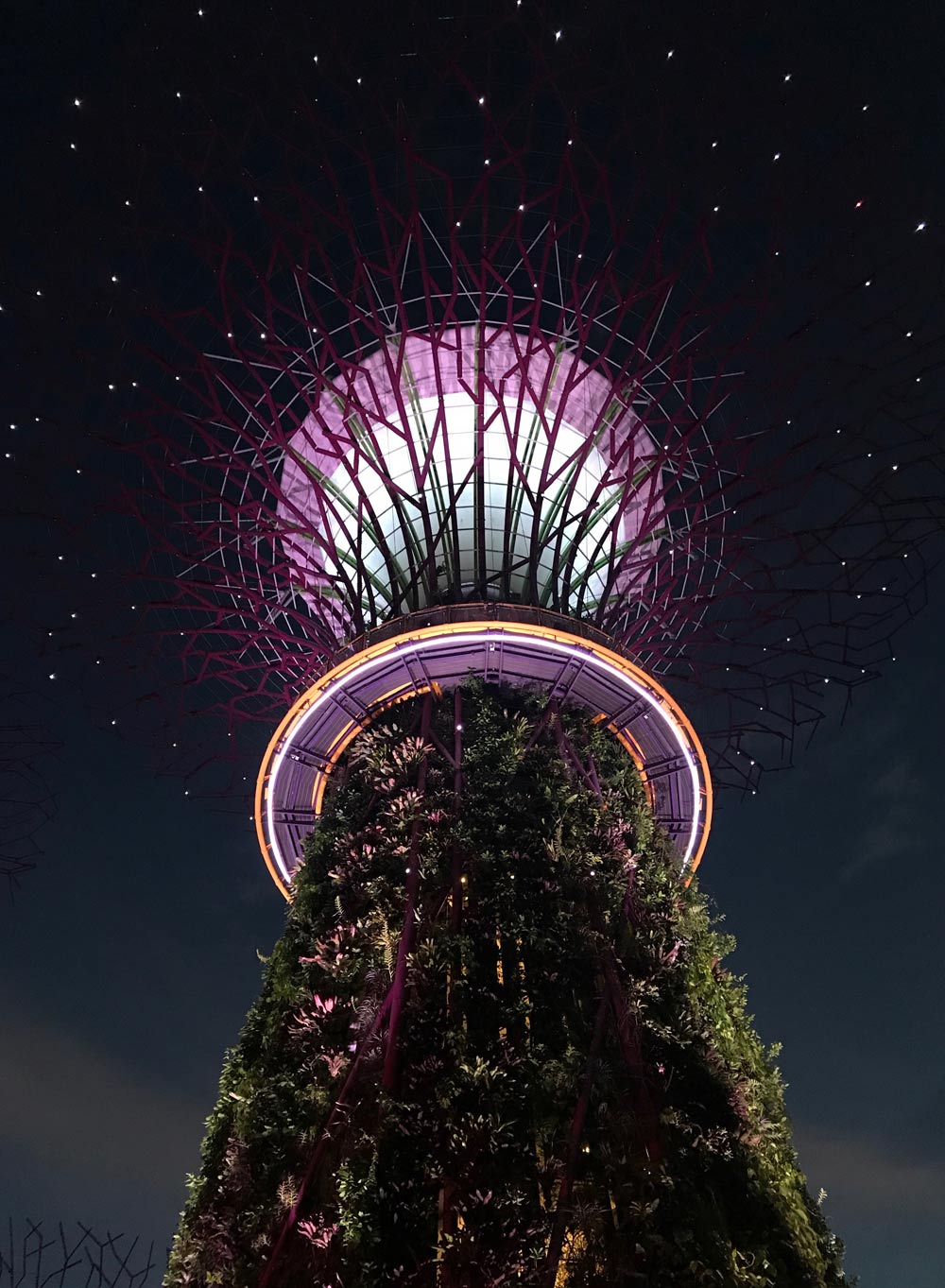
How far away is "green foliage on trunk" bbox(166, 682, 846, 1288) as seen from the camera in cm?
1218

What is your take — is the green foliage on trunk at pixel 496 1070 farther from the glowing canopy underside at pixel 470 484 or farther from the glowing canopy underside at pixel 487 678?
the glowing canopy underside at pixel 470 484

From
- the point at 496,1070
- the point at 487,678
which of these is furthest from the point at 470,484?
the point at 496,1070

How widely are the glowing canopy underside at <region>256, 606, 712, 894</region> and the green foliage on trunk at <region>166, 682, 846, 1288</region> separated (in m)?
1.68

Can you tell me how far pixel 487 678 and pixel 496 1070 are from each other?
9.44 m

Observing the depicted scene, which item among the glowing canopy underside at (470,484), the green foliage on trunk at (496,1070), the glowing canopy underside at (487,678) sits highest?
the glowing canopy underside at (470,484)

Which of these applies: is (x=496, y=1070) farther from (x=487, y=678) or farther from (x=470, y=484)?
(x=470, y=484)

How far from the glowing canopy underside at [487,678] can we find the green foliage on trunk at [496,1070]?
5.50 feet

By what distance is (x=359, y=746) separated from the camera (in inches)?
820

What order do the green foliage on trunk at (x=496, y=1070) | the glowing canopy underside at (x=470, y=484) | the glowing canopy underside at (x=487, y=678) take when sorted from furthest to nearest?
the glowing canopy underside at (x=470, y=484) < the glowing canopy underside at (x=487, y=678) < the green foliage on trunk at (x=496, y=1070)

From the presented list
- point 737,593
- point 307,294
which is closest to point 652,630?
point 737,593

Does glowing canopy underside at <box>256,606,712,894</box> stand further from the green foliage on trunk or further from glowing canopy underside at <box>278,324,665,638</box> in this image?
glowing canopy underside at <box>278,324,665,638</box>

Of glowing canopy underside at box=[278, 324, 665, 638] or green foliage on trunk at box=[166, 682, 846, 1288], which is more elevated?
glowing canopy underside at box=[278, 324, 665, 638]

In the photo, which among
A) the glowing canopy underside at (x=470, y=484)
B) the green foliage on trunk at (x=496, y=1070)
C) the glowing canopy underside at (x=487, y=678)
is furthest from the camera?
the glowing canopy underside at (x=470, y=484)

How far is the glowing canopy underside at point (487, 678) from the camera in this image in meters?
20.7
